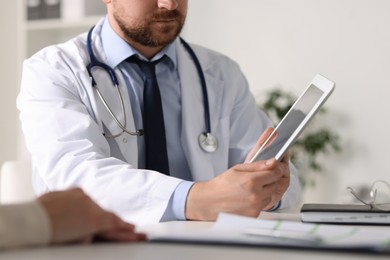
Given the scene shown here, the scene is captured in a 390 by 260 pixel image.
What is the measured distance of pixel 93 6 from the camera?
172 inches

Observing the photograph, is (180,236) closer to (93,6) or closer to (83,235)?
(83,235)

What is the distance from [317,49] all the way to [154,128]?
2216mm

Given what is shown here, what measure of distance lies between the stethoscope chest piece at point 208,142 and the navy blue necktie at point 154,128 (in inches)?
4.7

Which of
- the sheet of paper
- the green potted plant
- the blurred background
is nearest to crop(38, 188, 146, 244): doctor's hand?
the sheet of paper

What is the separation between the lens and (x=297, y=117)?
1.45 metres

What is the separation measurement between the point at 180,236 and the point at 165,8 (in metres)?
1.25

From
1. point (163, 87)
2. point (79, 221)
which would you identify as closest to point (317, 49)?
point (163, 87)

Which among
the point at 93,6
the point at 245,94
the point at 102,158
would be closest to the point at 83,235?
the point at 102,158

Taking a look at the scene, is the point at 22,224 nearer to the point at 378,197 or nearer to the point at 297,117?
the point at 297,117

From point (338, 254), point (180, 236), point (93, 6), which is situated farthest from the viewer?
point (93, 6)

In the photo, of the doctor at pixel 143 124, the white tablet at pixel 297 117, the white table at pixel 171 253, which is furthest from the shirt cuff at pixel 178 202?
the white table at pixel 171 253

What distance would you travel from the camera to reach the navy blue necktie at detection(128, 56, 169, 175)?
1.98 meters

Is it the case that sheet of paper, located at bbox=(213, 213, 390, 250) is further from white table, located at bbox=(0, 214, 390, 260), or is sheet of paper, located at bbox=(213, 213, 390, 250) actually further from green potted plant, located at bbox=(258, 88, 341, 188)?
green potted plant, located at bbox=(258, 88, 341, 188)

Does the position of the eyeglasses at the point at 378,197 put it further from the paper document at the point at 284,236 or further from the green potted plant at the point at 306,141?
the green potted plant at the point at 306,141
